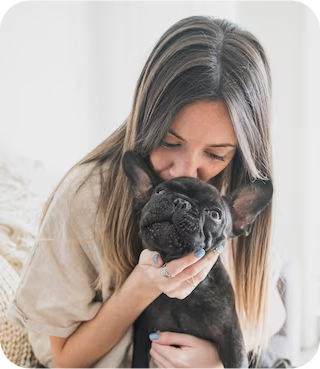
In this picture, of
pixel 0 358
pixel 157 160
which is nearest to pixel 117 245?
pixel 157 160

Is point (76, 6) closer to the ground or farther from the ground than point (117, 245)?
farther from the ground

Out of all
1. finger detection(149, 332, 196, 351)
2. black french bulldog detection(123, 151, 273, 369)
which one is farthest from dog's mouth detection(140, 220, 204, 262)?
finger detection(149, 332, 196, 351)

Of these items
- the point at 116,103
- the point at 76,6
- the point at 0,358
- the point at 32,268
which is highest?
the point at 76,6

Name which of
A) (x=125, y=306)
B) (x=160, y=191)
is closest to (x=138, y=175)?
(x=160, y=191)

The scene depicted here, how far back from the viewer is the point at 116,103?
0.78 m

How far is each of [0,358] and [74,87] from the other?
394 millimetres

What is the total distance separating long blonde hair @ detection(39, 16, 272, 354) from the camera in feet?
2.36

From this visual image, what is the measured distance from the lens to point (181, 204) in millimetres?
689

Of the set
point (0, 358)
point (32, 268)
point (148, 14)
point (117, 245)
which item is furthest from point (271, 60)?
point (0, 358)

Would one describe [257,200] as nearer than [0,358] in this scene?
Yes

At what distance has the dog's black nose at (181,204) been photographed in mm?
688

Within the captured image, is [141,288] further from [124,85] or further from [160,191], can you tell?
[124,85]

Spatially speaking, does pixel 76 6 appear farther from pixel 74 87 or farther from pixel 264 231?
pixel 264 231

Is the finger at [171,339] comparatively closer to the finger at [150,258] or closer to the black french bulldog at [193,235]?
the black french bulldog at [193,235]
